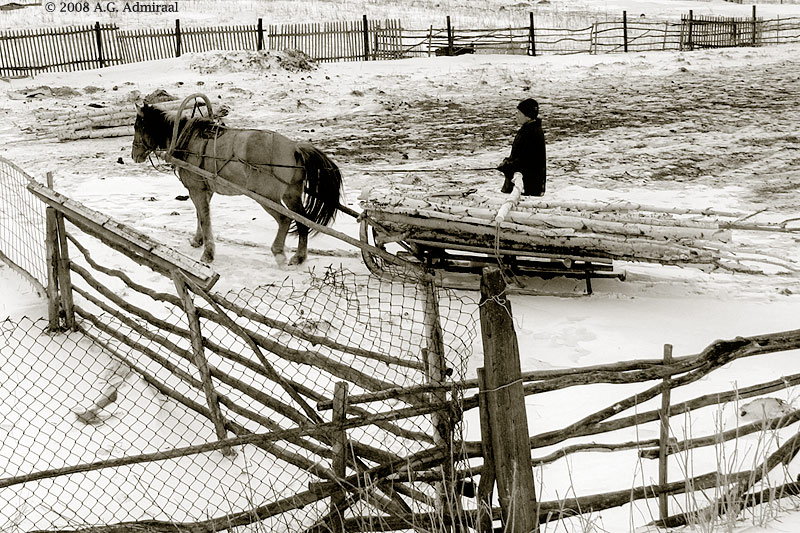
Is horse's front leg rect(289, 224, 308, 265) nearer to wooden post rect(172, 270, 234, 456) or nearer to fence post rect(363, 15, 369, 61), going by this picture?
wooden post rect(172, 270, 234, 456)

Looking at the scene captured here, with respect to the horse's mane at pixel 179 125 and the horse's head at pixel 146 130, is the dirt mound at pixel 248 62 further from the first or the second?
the horse's mane at pixel 179 125

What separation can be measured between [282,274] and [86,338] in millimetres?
2442

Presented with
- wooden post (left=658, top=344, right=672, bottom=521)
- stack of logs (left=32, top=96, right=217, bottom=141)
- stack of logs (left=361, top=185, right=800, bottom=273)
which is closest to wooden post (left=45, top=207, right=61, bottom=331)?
stack of logs (left=361, top=185, right=800, bottom=273)

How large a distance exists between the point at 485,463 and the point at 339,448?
2.21 feet

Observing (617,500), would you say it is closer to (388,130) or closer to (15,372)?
(15,372)

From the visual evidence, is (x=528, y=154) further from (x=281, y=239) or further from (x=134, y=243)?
(x=134, y=243)

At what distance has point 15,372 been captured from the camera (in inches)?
251

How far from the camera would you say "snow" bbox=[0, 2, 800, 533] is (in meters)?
7.26

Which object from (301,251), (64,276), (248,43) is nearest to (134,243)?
(64,276)

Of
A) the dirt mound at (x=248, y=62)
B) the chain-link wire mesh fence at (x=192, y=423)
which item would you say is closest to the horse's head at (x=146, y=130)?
the chain-link wire mesh fence at (x=192, y=423)

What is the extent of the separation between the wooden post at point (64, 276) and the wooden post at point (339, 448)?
3757 mm

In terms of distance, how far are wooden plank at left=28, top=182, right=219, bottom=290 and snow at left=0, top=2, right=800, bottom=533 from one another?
4.18ft

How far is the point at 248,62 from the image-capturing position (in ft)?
76.9

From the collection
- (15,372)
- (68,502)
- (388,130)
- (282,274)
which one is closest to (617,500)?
(68,502)
